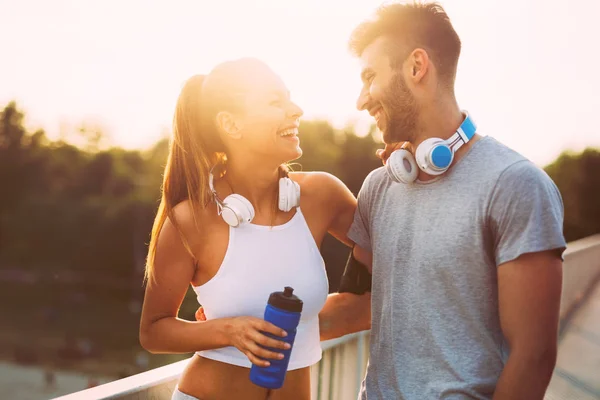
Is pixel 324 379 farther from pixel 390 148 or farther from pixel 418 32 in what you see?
pixel 418 32

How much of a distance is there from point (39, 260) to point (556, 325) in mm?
63360

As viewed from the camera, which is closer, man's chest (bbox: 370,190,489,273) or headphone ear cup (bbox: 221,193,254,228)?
man's chest (bbox: 370,190,489,273)

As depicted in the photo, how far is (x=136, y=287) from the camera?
59.4 m

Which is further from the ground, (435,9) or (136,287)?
(435,9)

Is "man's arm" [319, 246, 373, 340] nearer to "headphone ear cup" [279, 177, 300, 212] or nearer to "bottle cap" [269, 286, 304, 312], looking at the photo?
"headphone ear cup" [279, 177, 300, 212]

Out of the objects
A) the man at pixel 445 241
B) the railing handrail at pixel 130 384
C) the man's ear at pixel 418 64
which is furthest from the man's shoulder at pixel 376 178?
the railing handrail at pixel 130 384

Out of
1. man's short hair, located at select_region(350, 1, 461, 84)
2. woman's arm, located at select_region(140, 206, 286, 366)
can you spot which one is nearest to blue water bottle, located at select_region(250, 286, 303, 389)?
woman's arm, located at select_region(140, 206, 286, 366)

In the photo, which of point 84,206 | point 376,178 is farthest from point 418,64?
point 84,206

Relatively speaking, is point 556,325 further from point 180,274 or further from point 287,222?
point 180,274

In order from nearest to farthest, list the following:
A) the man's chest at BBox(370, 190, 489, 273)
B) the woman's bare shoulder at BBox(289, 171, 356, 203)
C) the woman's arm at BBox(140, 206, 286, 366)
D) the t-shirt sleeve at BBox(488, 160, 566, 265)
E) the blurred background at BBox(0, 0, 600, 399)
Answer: the t-shirt sleeve at BBox(488, 160, 566, 265) < the man's chest at BBox(370, 190, 489, 273) < the woman's arm at BBox(140, 206, 286, 366) < the woman's bare shoulder at BBox(289, 171, 356, 203) < the blurred background at BBox(0, 0, 600, 399)

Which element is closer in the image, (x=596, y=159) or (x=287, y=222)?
(x=287, y=222)

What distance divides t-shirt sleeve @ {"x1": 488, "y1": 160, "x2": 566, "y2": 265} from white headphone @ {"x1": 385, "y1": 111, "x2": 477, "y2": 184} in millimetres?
203

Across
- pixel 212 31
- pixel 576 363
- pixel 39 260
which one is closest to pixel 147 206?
pixel 39 260

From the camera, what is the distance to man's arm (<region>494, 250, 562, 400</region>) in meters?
1.74
